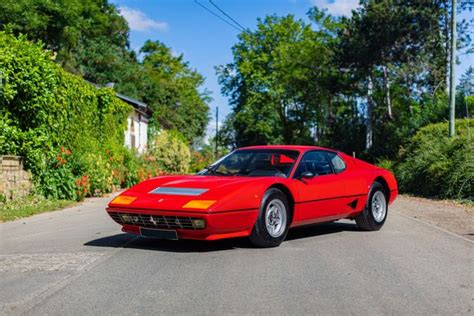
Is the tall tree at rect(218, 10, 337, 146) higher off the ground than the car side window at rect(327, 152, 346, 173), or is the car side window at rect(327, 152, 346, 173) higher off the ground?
the tall tree at rect(218, 10, 337, 146)

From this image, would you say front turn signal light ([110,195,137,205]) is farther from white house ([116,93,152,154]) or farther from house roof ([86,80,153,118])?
house roof ([86,80,153,118])

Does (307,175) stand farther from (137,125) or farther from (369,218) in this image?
(137,125)

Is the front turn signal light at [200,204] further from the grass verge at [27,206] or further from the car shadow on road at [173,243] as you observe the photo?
the grass verge at [27,206]

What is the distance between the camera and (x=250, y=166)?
830cm

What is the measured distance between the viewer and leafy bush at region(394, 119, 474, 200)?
16.9 m

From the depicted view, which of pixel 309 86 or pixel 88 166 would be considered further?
pixel 309 86

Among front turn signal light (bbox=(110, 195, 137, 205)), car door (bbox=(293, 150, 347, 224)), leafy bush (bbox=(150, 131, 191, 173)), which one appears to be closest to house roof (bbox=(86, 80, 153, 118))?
leafy bush (bbox=(150, 131, 191, 173))

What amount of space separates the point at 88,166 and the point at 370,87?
3229cm

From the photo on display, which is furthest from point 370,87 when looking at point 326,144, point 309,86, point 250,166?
point 250,166

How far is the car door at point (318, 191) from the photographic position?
7.98 metres

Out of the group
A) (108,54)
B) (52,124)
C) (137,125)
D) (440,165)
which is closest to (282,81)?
(108,54)

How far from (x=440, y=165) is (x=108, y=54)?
3861 cm

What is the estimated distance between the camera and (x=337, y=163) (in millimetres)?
9070

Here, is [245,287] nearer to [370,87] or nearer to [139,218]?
[139,218]
